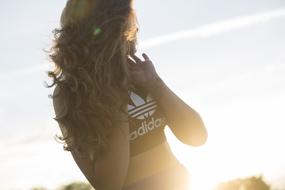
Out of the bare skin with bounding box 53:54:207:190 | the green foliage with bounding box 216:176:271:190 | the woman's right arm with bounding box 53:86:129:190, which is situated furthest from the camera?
the green foliage with bounding box 216:176:271:190

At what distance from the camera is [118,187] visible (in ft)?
10.9

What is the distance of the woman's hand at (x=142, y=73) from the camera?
3.68 meters

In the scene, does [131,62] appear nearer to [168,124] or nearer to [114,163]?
[168,124]

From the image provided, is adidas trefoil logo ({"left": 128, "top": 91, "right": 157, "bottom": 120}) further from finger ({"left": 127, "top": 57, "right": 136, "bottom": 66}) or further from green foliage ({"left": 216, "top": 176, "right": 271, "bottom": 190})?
green foliage ({"left": 216, "top": 176, "right": 271, "bottom": 190})

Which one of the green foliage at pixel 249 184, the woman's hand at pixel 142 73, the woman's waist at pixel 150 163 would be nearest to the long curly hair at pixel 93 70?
the woman's hand at pixel 142 73

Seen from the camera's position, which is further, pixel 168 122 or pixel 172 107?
pixel 168 122

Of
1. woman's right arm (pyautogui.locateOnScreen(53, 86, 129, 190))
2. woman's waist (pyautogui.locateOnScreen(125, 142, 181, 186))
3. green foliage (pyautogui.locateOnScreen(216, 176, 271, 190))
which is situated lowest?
green foliage (pyautogui.locateOnScreen(216, 176, 271, 190))

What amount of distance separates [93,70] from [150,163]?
0.85 metres

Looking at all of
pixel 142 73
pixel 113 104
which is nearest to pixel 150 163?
pixel 113 104

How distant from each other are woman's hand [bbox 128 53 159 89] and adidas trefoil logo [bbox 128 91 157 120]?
11cm

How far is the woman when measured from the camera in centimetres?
346

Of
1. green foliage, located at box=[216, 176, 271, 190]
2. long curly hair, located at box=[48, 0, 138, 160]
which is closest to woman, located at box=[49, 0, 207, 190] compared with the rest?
long curly hair, located at box=[48, 0, 138, 160]

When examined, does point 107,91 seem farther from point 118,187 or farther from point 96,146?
point 118,187

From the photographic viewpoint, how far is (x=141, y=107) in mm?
3709
